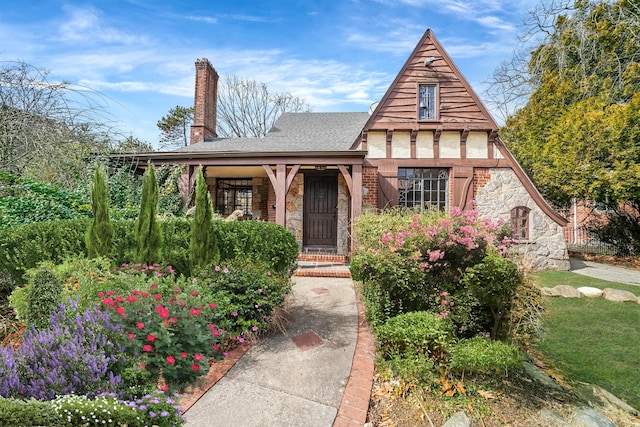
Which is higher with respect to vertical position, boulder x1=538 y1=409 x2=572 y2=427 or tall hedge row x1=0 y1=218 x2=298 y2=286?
tall hedge row x1=0 y1=218 x2=298 y2=286

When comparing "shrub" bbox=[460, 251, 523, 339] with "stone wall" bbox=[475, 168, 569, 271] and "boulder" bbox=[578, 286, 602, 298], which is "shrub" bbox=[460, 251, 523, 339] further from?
"stone wall" bbox=[475, 168, 569, 271]

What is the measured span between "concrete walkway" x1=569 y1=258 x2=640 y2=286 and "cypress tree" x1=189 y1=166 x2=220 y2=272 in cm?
979

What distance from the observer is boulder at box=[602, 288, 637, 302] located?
6.38 metres

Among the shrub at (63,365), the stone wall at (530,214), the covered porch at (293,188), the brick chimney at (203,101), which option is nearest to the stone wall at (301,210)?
the covered porch at (293,188)

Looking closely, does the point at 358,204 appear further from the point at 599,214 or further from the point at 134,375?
the point at 599,214

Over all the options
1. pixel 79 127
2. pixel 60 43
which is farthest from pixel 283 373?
pixel 60 43

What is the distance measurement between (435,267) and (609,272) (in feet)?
29.1

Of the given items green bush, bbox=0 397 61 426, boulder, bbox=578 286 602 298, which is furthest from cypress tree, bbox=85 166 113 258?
boulder, bbox=578 286 602 298

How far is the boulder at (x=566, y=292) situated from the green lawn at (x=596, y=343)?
0.63ft

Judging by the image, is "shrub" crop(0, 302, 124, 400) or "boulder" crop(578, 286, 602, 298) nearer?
"shrub" crop(0, 302, 124, 400)

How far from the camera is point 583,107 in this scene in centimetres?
1052

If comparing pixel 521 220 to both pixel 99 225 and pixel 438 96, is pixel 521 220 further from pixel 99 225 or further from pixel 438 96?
pixel 99 225

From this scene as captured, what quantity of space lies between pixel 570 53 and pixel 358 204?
12358mm

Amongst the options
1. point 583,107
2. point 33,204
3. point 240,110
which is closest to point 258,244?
point 33,204
